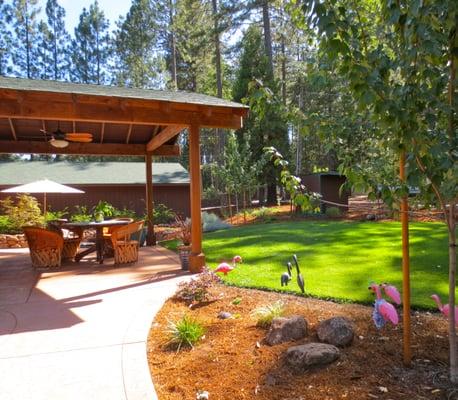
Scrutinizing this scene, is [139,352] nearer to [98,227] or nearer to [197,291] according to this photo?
[197,291]

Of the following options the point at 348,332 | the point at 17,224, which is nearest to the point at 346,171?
the point at 348,332

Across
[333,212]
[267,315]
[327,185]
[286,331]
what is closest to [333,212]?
[333,212]

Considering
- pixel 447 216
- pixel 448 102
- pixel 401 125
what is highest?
pixel 448 102

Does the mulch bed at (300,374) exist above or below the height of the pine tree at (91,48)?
below

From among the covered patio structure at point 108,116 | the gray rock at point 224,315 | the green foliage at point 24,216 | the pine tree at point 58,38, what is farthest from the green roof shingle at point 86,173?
the pine tree at point 58,38

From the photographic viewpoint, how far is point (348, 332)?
10.1 ft

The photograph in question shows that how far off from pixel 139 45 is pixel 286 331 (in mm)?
27526

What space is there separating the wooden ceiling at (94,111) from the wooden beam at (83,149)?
2 cm

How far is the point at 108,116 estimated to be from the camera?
18.9 feet

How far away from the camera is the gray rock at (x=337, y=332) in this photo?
3035mm

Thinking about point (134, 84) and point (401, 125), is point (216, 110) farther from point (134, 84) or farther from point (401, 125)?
point (134, 84)

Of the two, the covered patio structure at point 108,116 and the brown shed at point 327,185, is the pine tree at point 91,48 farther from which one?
the covered patio structure at point 108,116

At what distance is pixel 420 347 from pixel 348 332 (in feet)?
1.90

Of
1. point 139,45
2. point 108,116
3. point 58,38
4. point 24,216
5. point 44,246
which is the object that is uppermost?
point 58,38
